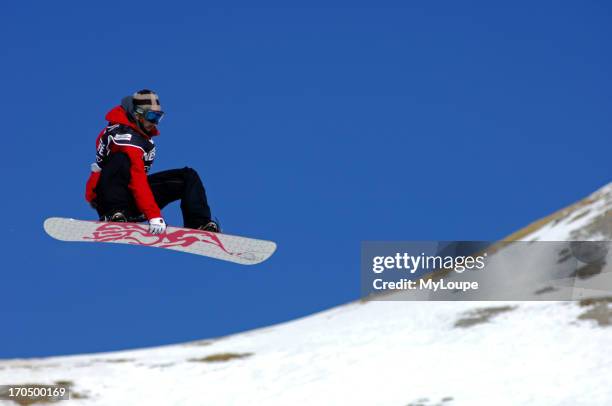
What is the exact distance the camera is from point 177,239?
19016 millimetres

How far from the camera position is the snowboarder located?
17188 millimetres

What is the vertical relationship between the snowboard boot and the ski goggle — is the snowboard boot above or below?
below

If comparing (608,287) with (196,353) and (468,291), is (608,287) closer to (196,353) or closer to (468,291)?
(468,291)

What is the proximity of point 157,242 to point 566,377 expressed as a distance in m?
9.86

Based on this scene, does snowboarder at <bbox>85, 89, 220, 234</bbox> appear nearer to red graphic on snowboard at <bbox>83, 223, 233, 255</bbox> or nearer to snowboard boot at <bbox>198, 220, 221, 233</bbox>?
snowboard boot at <bbox>198, 220, 221, 233</bbox>

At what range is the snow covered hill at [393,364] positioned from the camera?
23.5m

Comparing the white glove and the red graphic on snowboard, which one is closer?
the white glove

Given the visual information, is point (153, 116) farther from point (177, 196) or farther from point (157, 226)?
point (177, 196)

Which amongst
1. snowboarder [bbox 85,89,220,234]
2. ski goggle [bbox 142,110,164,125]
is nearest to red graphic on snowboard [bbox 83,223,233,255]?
snowboarder [bbox 85,89,220,234]

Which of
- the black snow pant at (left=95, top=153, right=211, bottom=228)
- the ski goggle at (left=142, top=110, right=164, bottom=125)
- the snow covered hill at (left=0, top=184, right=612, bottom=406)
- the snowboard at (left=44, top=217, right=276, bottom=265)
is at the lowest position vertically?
the snow covered hill at (left=0, top=184, right=612, bottom=406)

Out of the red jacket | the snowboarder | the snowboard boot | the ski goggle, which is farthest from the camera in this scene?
the snowboard boot

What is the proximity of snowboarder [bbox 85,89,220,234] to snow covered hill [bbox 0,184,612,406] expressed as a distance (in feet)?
27.9

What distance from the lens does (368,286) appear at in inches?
1235

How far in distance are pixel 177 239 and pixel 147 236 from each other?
1.81 feet
